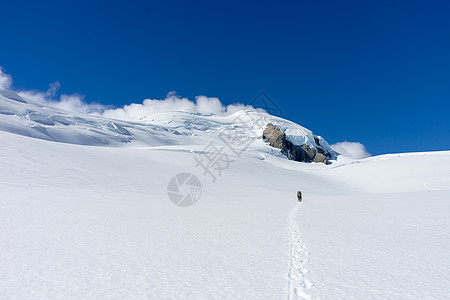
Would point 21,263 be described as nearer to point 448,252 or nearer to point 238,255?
point 238,255

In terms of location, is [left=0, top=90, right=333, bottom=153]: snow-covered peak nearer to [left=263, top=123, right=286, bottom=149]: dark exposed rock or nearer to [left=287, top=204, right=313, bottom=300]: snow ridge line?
[left=263, top=123, right=286, bottom=149]: dark exposed rock

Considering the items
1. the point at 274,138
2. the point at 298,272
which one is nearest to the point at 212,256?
the point at 298,272

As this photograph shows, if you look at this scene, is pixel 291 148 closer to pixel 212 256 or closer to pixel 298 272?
pixel 212 256

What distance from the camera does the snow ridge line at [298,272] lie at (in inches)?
137

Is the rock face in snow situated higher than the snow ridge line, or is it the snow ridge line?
the rock face in snow

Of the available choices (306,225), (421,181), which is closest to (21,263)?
(306,225)

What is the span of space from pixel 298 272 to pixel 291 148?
135111 mm

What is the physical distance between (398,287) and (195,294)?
3133 mm

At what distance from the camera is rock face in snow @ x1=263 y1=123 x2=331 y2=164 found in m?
127

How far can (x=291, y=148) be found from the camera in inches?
5285

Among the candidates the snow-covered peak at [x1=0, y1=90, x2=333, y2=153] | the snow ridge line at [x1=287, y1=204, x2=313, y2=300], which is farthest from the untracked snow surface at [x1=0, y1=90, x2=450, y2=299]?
the snow-covered peak at [x1=0, y1=90, x2=333, y2=153]

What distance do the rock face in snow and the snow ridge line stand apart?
395 feet

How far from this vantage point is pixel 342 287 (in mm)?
3662

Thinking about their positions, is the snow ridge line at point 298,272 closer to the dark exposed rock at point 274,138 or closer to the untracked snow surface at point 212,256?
the untracked snow surface at point 212,256
